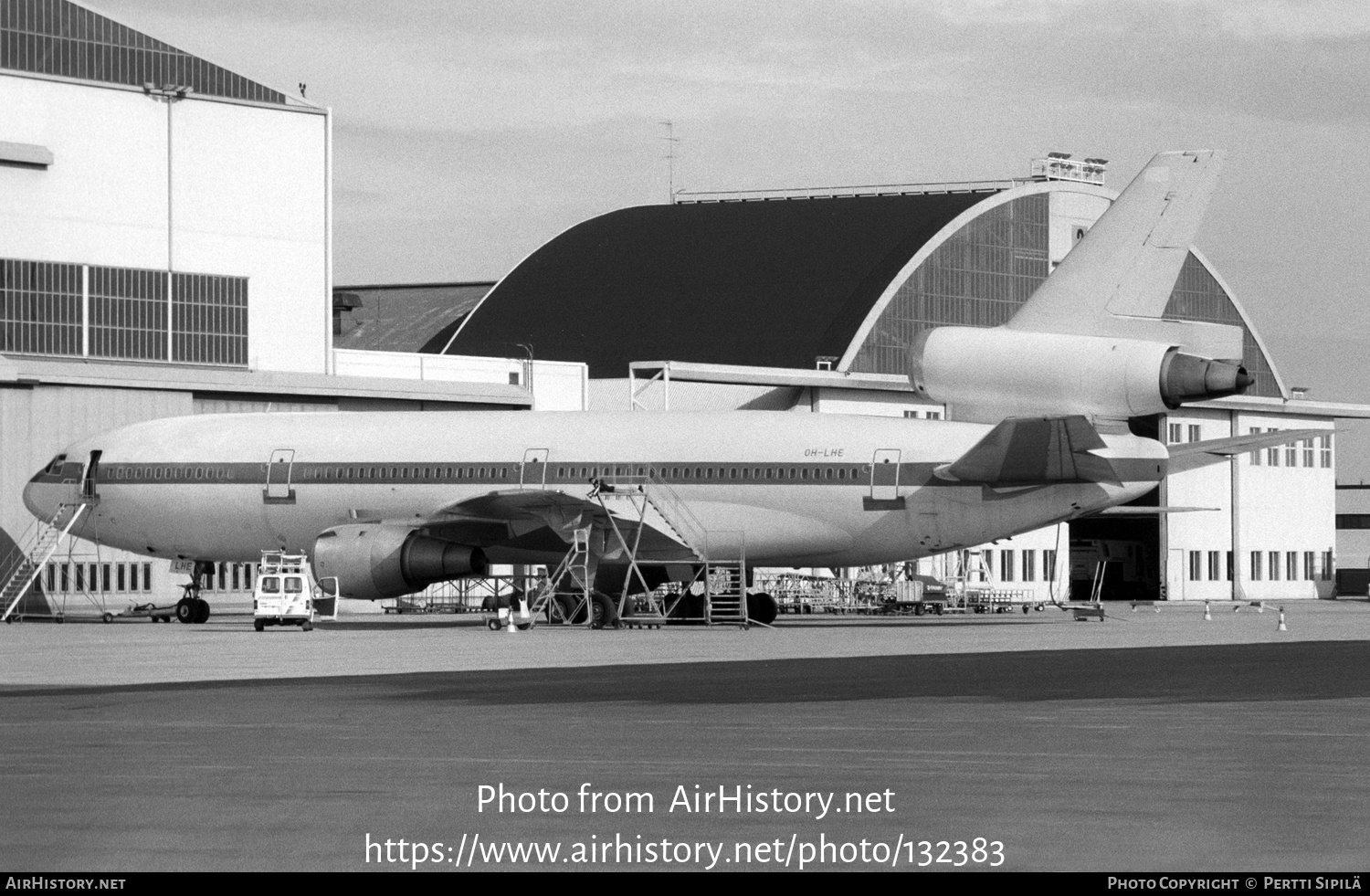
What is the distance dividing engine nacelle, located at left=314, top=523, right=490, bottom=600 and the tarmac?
12509 millimetres

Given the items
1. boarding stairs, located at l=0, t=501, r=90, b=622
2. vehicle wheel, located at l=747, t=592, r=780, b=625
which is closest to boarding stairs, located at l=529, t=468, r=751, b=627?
vehicle wheel, located at l=747, t=592, r=780, b=625

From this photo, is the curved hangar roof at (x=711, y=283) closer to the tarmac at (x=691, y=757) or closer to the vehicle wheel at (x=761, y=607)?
the vehicle wheel at (x=761, y=607)

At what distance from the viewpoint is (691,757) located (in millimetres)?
16812

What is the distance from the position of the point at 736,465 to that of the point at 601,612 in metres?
4.42

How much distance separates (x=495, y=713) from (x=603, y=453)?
27369 millimetres

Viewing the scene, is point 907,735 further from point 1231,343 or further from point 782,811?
point 1231,343

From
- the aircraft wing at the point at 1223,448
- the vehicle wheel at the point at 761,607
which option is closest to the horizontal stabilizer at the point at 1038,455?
the aircraft wing at the point at 1223,448

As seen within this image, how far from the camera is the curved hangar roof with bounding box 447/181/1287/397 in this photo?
82688 mm

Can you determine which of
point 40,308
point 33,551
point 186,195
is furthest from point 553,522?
point 186,195

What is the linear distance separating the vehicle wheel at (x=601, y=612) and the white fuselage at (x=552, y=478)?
225cm

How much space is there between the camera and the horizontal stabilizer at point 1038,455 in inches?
1721

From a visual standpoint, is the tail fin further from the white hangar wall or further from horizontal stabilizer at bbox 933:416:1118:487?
the white hangar wall

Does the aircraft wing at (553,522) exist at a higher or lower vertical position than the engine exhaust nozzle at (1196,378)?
lower

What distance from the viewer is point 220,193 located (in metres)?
63.3
